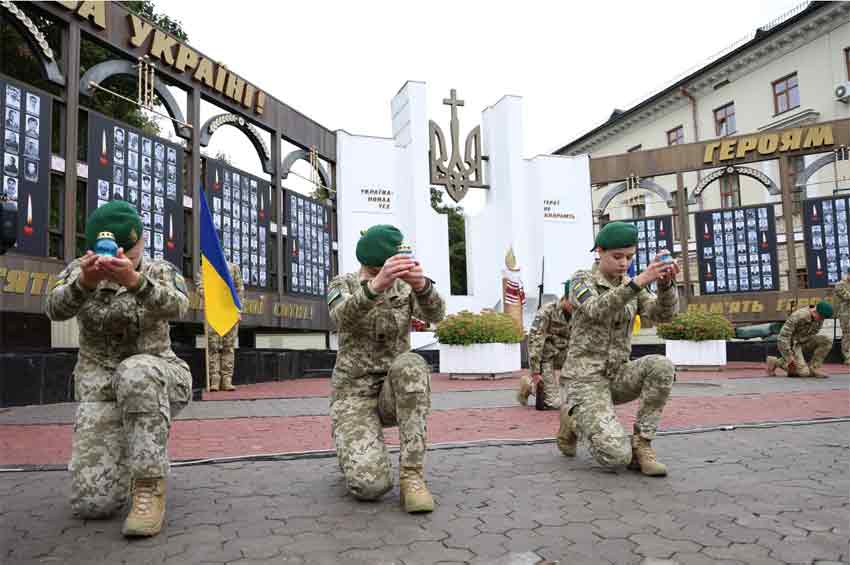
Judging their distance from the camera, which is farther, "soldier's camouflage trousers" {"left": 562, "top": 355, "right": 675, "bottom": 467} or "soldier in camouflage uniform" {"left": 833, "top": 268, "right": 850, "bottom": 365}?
"soldier in camouflage uniform" {"left": 833, "top": 268, "right": 850, "bottom": 365}

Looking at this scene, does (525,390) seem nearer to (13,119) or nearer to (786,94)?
(13,119)

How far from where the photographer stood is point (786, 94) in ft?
84.6

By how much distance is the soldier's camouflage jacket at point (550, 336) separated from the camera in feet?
22.8

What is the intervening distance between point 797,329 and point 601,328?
→ 348 inches

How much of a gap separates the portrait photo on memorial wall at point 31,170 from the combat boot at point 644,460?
8153mm

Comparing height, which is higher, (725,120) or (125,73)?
(725,120)

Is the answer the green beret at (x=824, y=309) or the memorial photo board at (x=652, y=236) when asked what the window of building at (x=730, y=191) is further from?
the green beret at (x=824, y=309)

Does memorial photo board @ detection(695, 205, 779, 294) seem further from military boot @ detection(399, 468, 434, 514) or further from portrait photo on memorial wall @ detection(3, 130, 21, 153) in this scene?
military boot @ detection(399, 468, 434, 514)

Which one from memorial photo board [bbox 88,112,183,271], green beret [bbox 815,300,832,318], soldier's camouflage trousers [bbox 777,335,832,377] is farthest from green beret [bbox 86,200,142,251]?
soldier's camouflage trousers [bbox 777,335,832,377]

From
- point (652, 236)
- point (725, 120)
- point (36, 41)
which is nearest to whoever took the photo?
point (36, 41)

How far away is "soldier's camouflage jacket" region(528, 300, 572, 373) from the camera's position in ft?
22.8

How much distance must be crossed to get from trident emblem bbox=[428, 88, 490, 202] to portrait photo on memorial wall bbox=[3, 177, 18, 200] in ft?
41.0

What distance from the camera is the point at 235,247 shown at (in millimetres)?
12523

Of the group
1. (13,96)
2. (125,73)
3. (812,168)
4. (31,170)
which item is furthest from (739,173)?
(13,96)
